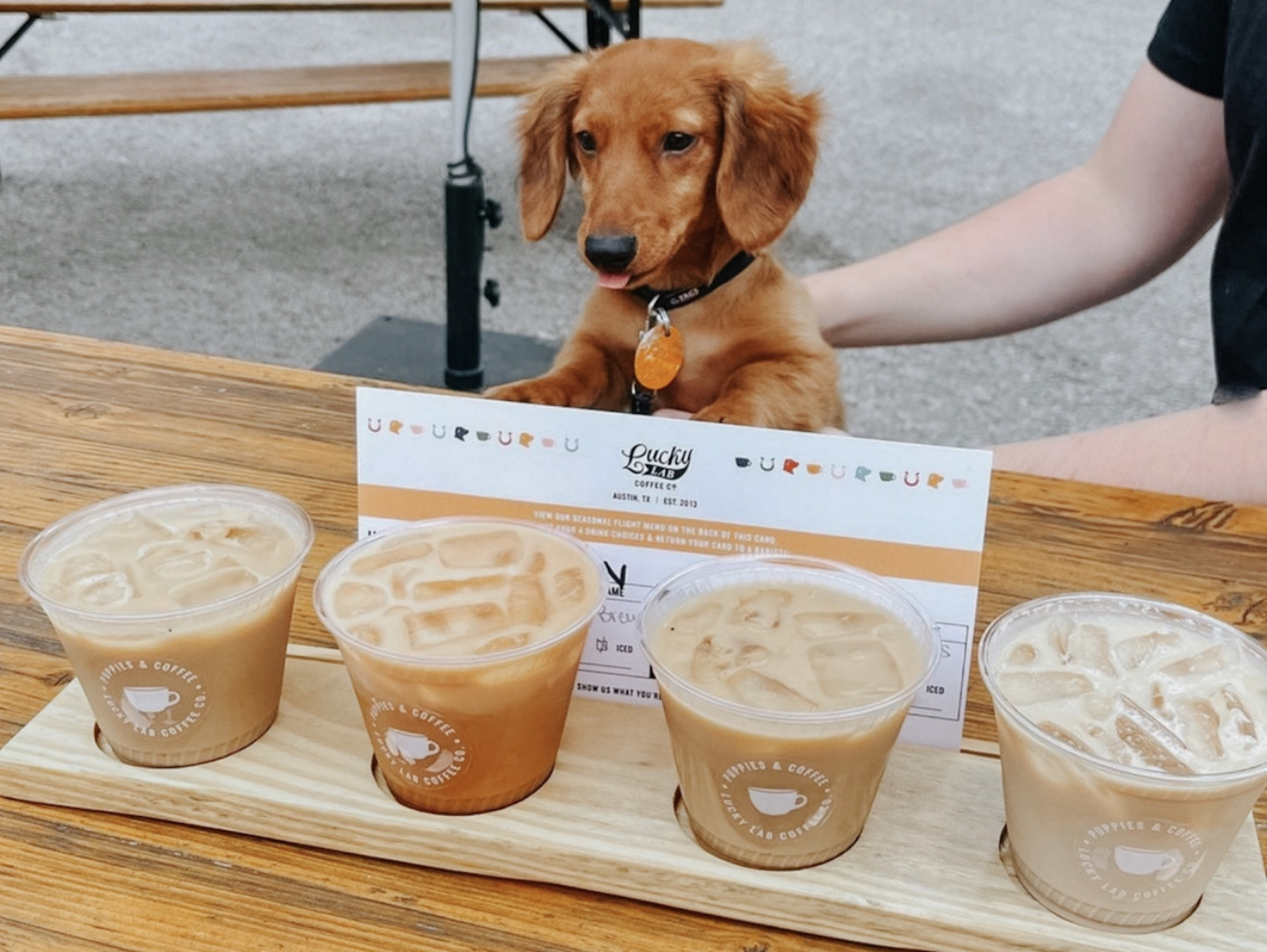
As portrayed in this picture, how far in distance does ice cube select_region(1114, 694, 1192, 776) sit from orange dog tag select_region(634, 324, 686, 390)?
1.45 feet

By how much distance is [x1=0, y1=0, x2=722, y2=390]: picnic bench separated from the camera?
2.24 metres

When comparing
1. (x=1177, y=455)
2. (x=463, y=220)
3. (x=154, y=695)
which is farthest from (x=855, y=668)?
(x=463, y=220)

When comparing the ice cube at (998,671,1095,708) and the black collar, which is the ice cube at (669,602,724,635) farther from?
the black collar

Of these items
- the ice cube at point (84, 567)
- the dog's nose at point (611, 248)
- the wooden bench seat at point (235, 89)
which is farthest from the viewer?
the wooden bench seat at point (235, 89)

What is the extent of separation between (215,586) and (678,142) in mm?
448

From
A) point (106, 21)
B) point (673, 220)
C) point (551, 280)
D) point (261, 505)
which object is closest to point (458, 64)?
point (551, 280)

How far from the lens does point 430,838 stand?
0.57 metres

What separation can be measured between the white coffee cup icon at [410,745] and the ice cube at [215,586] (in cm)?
11

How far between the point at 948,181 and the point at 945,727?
11.6ft

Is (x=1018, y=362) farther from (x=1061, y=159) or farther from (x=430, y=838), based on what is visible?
(x=430, y=838)

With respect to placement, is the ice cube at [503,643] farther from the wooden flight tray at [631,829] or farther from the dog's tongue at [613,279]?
the dog's tongue at [613,279]

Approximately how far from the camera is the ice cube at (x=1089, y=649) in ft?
1.80

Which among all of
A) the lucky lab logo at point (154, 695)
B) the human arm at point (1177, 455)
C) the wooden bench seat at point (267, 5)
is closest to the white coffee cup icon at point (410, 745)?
the lucky lab logo at point (154, 695)

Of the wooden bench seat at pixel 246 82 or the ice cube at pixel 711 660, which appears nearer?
the ice cube at pixel 711 660
